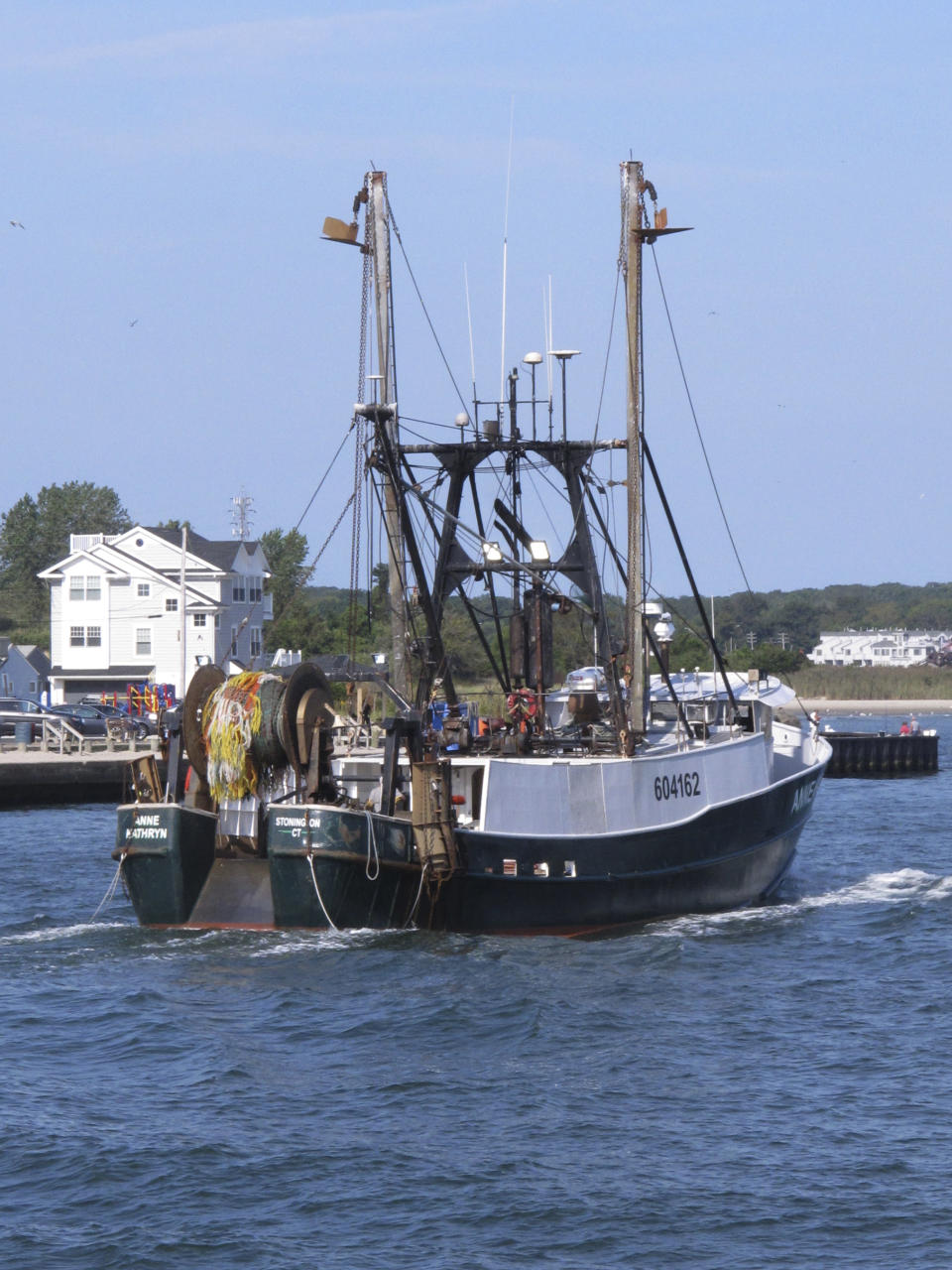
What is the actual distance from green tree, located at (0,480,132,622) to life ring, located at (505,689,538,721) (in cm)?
12662

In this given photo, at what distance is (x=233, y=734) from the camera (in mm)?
25859

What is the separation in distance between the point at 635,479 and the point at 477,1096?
13.6 meters

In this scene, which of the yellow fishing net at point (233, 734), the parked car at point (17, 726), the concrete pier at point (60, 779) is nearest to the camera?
the yellow fishing net at point (233, 734)

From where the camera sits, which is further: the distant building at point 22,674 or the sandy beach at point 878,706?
the sandy beach at point 878,706

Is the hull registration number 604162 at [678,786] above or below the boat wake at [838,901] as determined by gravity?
above

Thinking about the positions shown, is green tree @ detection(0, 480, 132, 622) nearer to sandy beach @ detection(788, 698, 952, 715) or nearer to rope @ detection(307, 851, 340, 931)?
sandy beach @ detection(788, 698, 952, 715)

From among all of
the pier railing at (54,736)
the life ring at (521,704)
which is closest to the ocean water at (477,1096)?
the life ring at (521,704)

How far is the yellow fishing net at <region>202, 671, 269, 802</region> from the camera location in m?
25.8

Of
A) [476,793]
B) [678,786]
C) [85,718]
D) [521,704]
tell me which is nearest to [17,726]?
[85,718]

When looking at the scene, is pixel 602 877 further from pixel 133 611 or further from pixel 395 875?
pixel 133 611

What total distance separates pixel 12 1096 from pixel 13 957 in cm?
675

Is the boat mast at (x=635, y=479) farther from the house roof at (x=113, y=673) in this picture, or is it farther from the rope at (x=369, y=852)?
the house roof at (x=113, y=673)

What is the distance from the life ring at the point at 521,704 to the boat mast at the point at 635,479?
6.28ft

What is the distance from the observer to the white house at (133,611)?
8169 cm
